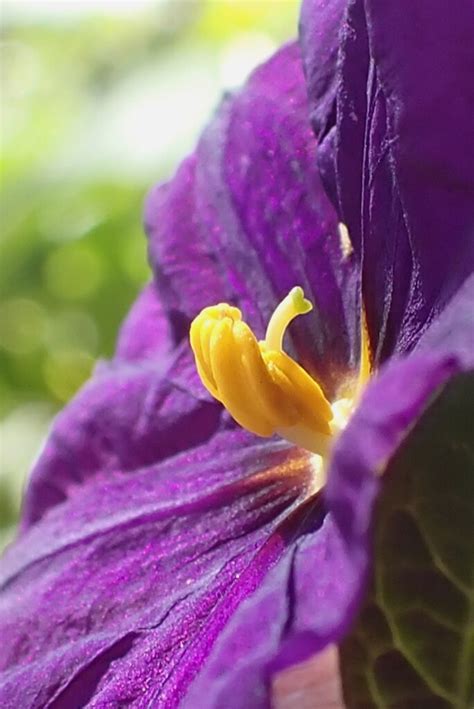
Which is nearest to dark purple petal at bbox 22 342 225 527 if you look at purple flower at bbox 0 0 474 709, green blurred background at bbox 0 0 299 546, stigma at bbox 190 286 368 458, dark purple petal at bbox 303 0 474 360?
purple flower at bbox 0 0 474 709

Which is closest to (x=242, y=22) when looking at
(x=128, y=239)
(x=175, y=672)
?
(x=128, y=239)

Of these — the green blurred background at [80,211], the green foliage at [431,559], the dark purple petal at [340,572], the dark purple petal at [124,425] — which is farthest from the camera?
the green blurred background at [80,211]

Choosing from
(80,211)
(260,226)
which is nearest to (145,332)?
(260,226)

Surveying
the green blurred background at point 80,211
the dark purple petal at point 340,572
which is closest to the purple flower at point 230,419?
the dark purple petal at point 340,572

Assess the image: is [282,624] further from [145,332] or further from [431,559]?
[145,332]

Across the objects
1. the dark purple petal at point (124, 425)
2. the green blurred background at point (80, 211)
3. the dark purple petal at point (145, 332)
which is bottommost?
the dark purple petal at point (124, 425)

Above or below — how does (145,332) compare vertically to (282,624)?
above

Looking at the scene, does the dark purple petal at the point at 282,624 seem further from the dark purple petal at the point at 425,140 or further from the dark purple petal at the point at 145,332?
the dark purple petal at the point at 145,332
